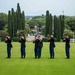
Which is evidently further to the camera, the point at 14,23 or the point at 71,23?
the point at 71,23

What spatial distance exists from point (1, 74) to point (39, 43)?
12.4 m

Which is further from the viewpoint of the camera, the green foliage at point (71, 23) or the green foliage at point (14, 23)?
the green foliage at point (71, 23)

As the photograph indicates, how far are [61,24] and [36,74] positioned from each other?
93961mm

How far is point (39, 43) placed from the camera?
102ft

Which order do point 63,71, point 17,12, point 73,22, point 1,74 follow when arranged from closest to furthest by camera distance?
point 1,74, point 63,71, point 17,12, point 73,22

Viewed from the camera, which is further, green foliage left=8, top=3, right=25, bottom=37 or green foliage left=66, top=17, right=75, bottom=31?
green foliage left=66, top=17, right=75, bottom=31

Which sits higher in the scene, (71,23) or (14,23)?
(71,23)

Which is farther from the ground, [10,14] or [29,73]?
[10,14]

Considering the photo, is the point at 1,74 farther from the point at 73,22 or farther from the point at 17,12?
Answer: the point at 73,22

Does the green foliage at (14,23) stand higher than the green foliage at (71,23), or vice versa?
the green foliage at (71,23)

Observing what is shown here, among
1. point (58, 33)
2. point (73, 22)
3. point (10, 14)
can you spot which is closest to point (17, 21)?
point (10, 14)

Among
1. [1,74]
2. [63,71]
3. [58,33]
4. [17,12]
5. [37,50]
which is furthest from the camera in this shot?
[17,12]

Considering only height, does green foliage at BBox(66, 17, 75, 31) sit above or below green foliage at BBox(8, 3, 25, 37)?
above

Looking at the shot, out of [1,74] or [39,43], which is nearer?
[1,74]
